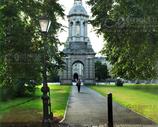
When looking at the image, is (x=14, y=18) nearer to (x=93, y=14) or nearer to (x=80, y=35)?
(x=93, y=14)

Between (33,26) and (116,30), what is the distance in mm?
4521

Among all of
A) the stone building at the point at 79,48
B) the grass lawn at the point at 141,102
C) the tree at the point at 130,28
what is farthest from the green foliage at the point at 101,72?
the tree at the point at 130,28

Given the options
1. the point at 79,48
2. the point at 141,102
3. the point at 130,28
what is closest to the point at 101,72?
the point at 79,48

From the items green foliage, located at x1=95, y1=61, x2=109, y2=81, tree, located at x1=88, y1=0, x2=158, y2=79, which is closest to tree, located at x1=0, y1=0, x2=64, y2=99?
tree, located at x1=88, y1=0, x2=158, y2=79

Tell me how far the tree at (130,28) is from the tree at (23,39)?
103 inches

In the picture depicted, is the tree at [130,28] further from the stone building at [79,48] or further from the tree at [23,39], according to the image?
the stone building at [79,48]

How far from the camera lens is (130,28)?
2284 cm

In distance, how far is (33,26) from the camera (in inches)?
960

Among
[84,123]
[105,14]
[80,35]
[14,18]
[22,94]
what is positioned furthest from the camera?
Answer: [80,35]

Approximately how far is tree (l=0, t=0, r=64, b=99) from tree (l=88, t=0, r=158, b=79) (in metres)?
2.63

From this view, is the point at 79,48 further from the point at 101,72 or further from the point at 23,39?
the point at 23,39

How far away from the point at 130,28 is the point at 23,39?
5544mm

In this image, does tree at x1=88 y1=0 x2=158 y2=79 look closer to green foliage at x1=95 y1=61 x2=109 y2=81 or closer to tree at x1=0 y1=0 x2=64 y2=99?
tree at x1=0 y1=0 x2=64 y2=99

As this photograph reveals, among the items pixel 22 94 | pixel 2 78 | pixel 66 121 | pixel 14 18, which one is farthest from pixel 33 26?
pixel 22 94
